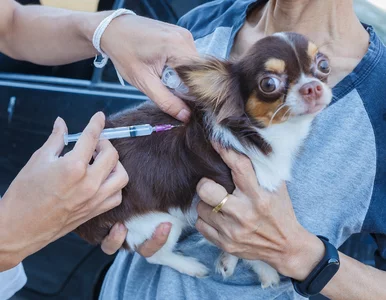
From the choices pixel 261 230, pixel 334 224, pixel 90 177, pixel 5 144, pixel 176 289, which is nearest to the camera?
pixel 90 177

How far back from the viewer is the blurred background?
235 cm

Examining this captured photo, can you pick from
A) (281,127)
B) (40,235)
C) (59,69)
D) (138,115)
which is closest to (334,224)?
(281,127)

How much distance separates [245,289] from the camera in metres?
1.59

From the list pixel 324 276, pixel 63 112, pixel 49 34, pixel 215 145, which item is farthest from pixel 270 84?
pixel 63 112

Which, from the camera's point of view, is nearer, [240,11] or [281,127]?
[281,127]

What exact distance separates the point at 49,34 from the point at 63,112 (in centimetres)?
69

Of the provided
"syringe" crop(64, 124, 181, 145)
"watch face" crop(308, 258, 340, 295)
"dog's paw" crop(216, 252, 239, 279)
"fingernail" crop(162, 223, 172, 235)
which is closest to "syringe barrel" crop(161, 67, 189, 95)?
"syringe" crop(64, 124, 181, 145)

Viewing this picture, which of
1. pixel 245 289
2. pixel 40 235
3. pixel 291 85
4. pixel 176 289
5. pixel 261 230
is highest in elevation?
pixel 291 85

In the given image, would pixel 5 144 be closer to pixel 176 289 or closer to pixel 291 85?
pixel 176 289

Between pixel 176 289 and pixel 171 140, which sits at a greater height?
pixel 171 140

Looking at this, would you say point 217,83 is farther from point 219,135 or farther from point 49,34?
point 49,34

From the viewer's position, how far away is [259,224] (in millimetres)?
1425

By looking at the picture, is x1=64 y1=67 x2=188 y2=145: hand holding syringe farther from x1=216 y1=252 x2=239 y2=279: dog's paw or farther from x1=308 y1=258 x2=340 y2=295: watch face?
x1=308 y1=258 x2=340 y2=295: watch face

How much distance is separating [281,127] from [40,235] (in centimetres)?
76
